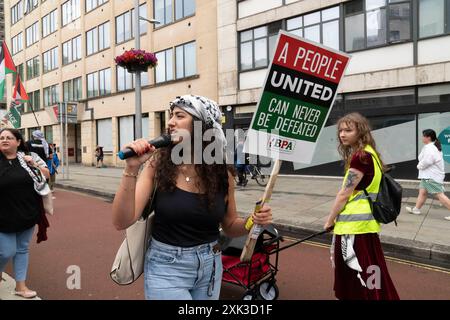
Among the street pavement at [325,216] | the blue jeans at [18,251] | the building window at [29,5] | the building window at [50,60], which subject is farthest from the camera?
the building window at [29,5]

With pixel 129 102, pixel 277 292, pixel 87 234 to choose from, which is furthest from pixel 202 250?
pixel 129 102

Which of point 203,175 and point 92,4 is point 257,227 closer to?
point 203,175

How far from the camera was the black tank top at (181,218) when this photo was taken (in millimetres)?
2119

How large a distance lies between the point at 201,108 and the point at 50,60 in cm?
3754

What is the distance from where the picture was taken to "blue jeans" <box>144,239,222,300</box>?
6.83ft

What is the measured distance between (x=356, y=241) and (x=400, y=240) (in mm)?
3274

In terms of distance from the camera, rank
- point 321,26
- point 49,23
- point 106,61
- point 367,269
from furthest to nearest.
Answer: point 49,23
point 106,61
point 321,26
point 367,269

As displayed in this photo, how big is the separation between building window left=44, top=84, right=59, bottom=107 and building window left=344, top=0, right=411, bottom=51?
89.8 feet

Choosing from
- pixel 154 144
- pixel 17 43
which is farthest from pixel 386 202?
pixel 17 43

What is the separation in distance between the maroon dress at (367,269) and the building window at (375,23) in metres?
12.0

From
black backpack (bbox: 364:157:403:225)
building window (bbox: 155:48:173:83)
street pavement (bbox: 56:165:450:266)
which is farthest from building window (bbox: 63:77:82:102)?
black backpack (bbox: 364:157:403:225)

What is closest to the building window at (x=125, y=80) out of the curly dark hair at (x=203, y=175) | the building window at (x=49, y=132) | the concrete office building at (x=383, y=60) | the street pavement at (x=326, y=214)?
the concrete office building at (x=383, y=60)

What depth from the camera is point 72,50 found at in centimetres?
3148

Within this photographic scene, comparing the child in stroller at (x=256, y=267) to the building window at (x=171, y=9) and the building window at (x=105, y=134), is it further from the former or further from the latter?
the building window at (x=105, y=134)
